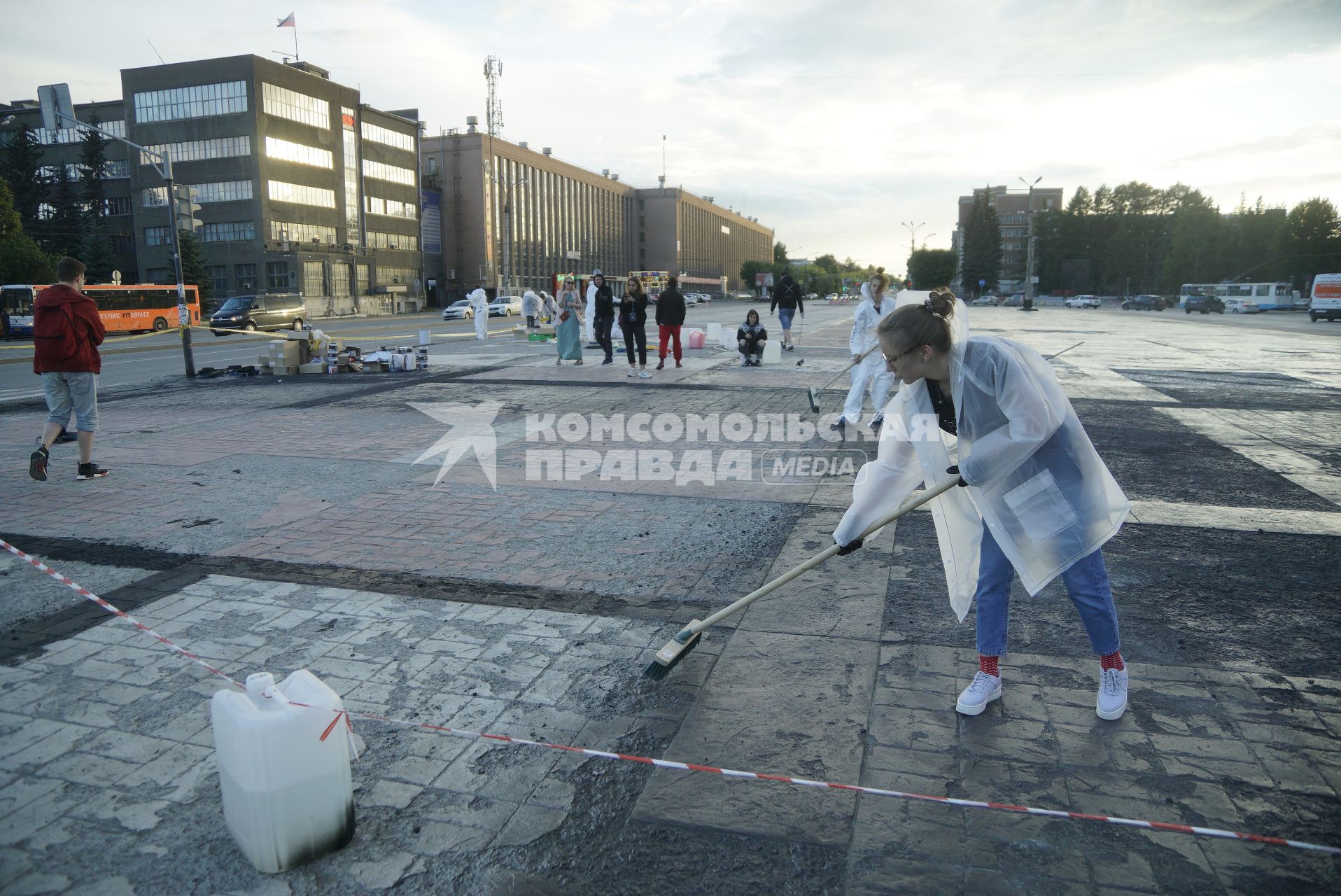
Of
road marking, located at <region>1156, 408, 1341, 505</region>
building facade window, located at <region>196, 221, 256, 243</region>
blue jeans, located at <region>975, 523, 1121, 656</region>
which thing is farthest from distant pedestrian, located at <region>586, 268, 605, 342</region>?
building facade window, located at <region>196, 221, 256, 243</region>

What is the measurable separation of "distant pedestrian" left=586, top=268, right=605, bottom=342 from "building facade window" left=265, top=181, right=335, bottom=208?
146 ft

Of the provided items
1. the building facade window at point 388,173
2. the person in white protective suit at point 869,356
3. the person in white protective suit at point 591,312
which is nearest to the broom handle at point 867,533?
the person in white protective suit at point 869,356

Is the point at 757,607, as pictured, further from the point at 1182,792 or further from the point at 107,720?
the point at 107,720

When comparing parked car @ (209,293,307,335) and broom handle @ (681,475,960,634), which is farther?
parked car @ (209,293,307,335)

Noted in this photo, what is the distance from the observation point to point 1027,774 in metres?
2.85

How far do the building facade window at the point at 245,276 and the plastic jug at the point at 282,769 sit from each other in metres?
64.8

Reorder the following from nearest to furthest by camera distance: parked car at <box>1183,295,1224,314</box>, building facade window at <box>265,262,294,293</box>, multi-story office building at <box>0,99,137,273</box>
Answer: building facade window at <box>265,262,294,293</box> → multi-story office building at <box>0,99,137,273</box> → parked car at <box>1183,295,1224,314</box>

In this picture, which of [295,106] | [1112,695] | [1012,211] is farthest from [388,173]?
[1012,211]

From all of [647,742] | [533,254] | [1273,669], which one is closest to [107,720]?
[647,742]

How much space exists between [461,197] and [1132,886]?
96.6 meters

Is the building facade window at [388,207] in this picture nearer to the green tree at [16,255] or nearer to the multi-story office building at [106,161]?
the multi-story office building at [106,161]

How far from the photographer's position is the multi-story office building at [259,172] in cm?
5872

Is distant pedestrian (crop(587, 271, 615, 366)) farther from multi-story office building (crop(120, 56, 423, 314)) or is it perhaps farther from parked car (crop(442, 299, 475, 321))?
multi-story office building (crop(120, 56, 423, 314))

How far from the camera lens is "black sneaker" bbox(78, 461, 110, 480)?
7.24 metres
